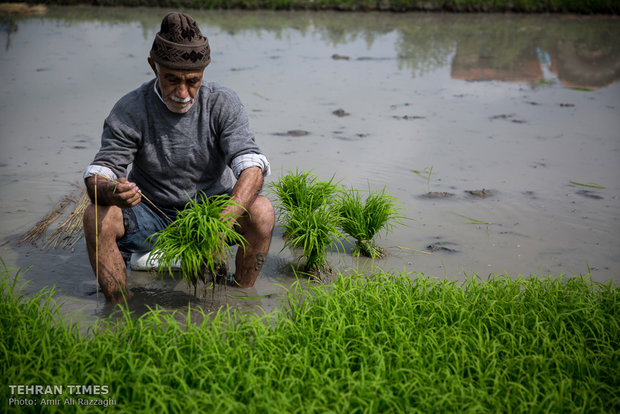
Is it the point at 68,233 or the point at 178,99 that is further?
the point at 68,233

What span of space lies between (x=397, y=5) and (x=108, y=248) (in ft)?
48.6

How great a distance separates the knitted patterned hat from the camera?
109 inches

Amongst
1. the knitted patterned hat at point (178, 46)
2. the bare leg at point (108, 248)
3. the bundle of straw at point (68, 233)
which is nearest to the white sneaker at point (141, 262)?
the bare leg at point (108, 248)

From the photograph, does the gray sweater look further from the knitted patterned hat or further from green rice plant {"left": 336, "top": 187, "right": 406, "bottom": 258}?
green rice plant {"left": 336, "top": 187, "right": 406, "bottom": 258}

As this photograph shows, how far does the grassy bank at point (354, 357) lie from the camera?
2207 millimetres

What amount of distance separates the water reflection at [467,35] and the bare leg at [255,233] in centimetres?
678

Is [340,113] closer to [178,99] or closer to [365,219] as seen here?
[365,219]

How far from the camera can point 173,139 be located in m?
3.07

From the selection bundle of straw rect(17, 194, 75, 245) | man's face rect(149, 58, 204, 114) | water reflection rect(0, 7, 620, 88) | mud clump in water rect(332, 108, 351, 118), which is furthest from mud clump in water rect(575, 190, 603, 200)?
water reflection rect(0, 7, 620, 88)

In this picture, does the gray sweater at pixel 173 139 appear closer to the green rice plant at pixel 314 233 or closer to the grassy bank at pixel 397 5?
the green rice plant at pixel 314 233

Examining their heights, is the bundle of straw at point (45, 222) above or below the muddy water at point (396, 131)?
below

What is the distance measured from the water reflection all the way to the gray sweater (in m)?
6.69

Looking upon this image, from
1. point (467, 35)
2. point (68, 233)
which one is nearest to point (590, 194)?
point (68, 233)

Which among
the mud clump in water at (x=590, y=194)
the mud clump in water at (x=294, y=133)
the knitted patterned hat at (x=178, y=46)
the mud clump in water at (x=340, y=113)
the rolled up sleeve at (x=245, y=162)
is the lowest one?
the mud clump in water at (x=590, y=194)
